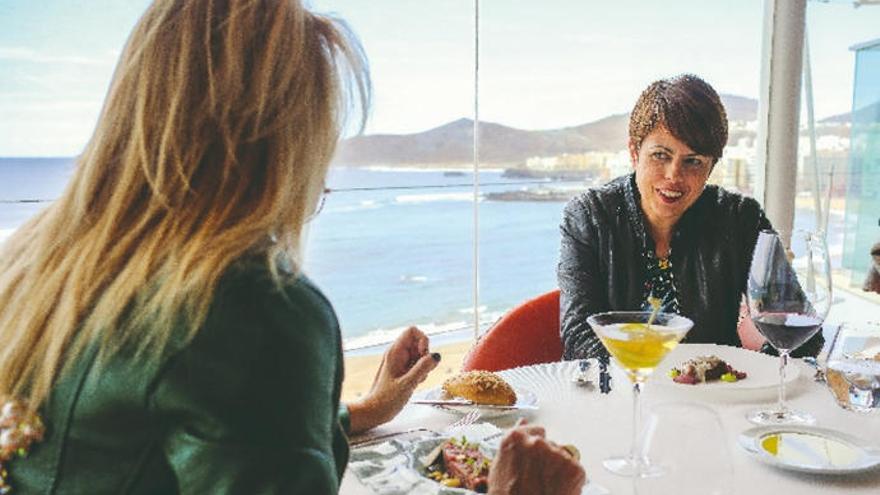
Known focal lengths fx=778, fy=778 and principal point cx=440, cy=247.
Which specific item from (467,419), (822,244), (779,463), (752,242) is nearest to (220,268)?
(467,419)

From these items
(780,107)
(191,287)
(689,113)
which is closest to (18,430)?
(191,287)

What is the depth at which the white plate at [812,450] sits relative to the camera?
1.03 metres

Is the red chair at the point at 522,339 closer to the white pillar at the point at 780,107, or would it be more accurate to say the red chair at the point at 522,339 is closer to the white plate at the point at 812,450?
the white plate at the point at 812,450

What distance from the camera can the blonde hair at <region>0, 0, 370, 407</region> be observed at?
68 centimetres

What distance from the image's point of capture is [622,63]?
22562 millimetres

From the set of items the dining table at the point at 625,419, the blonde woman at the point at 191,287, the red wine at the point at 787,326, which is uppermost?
the blonde woman at the point at 191,287

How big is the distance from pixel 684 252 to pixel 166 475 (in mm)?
1767

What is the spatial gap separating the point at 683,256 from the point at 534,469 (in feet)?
4.84

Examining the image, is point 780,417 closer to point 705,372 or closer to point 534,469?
point 705,372

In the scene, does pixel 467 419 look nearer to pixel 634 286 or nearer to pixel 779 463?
pixel 779 463

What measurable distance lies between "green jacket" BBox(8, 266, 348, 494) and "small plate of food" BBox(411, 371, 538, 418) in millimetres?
610

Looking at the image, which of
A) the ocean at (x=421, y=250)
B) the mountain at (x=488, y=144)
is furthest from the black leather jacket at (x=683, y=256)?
the mountain at (x=488, y=144)

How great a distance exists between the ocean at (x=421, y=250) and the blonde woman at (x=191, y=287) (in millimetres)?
6839

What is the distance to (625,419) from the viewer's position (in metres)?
1.26
